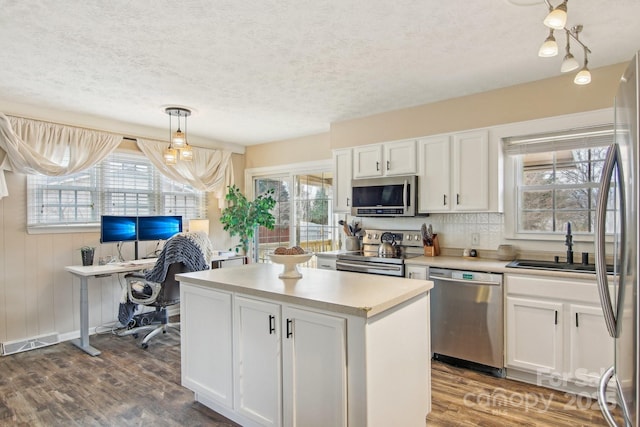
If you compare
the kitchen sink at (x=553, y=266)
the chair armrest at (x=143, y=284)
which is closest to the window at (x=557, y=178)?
the kitchen sink at (x=553, y=266)

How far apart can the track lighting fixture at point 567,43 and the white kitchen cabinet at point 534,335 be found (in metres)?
1.63

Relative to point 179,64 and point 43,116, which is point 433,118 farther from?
point 43,116

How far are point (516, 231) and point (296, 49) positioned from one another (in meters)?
2.59

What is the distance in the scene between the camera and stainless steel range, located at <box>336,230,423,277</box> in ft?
11.8

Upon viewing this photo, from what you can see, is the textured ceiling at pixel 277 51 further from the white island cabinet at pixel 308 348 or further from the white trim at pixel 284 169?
the white island cabinet at pixel 308 348

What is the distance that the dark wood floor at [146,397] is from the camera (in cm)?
241

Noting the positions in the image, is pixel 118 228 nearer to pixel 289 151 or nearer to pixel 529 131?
pixel 289 151

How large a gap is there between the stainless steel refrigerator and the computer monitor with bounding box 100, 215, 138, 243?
4334 mm

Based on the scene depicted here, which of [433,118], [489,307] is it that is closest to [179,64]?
A: [433,118]

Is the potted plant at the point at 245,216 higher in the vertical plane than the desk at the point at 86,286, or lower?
higher

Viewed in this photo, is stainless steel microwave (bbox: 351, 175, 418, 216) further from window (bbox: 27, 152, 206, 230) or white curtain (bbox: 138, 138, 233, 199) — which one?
window (bbox: 27, 152, 206, 230)

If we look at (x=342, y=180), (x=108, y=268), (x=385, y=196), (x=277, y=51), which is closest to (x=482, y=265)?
(x=385, y=196)

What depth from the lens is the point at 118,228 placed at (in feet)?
13.6

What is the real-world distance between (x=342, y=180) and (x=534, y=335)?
2.48 m
